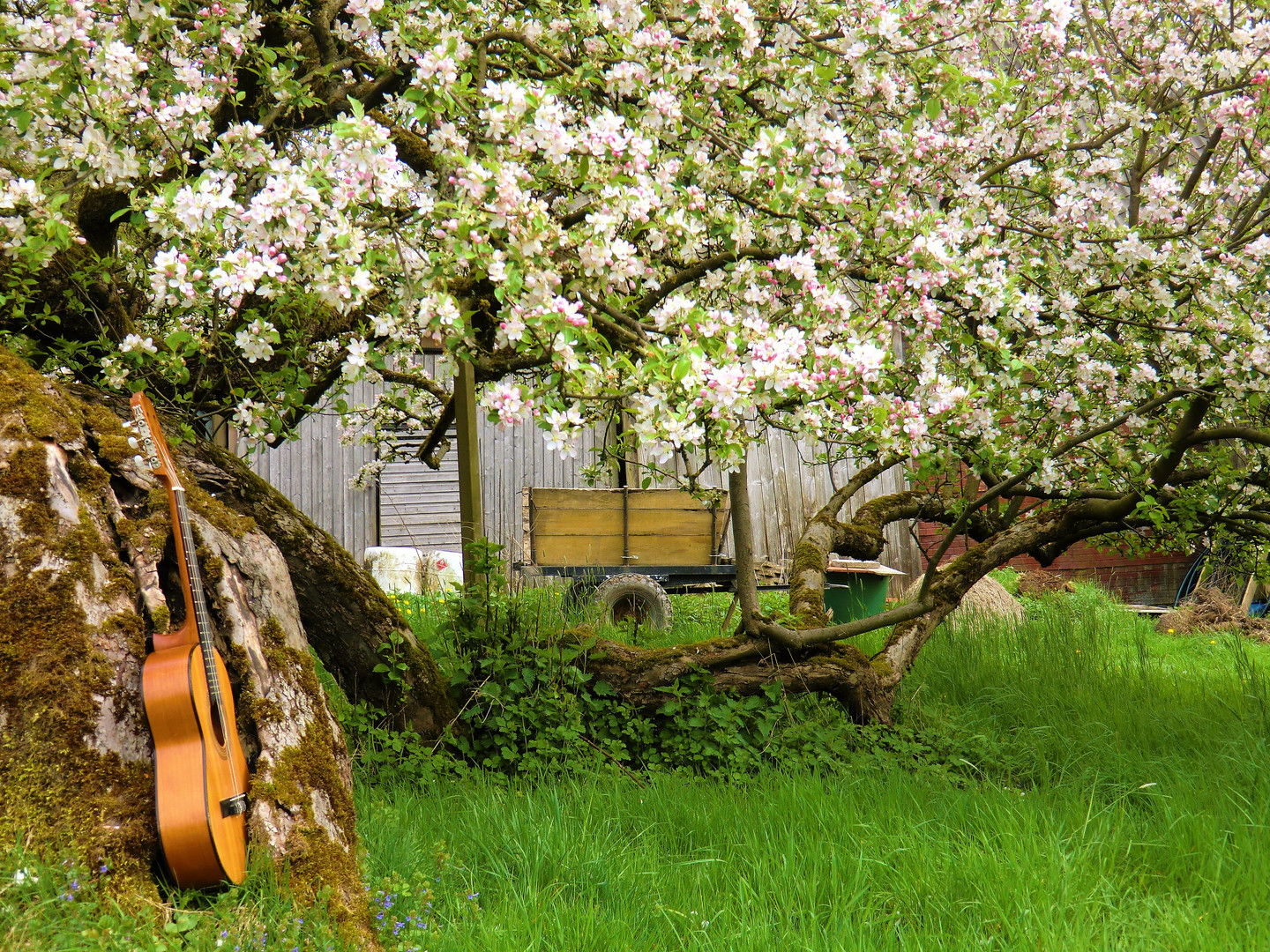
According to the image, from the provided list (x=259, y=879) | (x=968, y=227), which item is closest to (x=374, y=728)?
(x=259, y=879)

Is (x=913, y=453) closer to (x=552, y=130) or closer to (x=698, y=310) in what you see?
(x=698, y=310)

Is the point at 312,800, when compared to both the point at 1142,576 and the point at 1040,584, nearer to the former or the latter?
the point at 1040,584

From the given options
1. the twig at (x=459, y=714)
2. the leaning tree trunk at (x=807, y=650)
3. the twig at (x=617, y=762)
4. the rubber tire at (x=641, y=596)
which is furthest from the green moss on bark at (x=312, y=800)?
the rubber tire at (x=641, y=596)

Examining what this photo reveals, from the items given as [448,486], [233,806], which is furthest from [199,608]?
[448,486]

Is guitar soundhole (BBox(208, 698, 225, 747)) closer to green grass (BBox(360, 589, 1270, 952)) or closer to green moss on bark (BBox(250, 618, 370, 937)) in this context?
green moss on bark (BBox(250, 618, 370, 937))

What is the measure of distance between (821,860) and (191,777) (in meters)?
1.81

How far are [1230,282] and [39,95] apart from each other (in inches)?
174

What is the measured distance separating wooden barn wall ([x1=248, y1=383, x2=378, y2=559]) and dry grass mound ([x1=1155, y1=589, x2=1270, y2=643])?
8517 mm

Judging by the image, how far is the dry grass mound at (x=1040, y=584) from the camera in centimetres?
997

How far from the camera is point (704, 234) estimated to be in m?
3.12

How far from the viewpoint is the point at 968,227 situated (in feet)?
13.9

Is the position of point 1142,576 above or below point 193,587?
below

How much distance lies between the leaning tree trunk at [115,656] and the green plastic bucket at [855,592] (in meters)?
4.99

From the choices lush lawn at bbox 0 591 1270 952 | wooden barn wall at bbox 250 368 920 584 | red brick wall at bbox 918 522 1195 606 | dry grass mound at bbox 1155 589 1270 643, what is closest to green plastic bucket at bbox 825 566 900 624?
wooden barn wall at bbox 250 368 920 584
